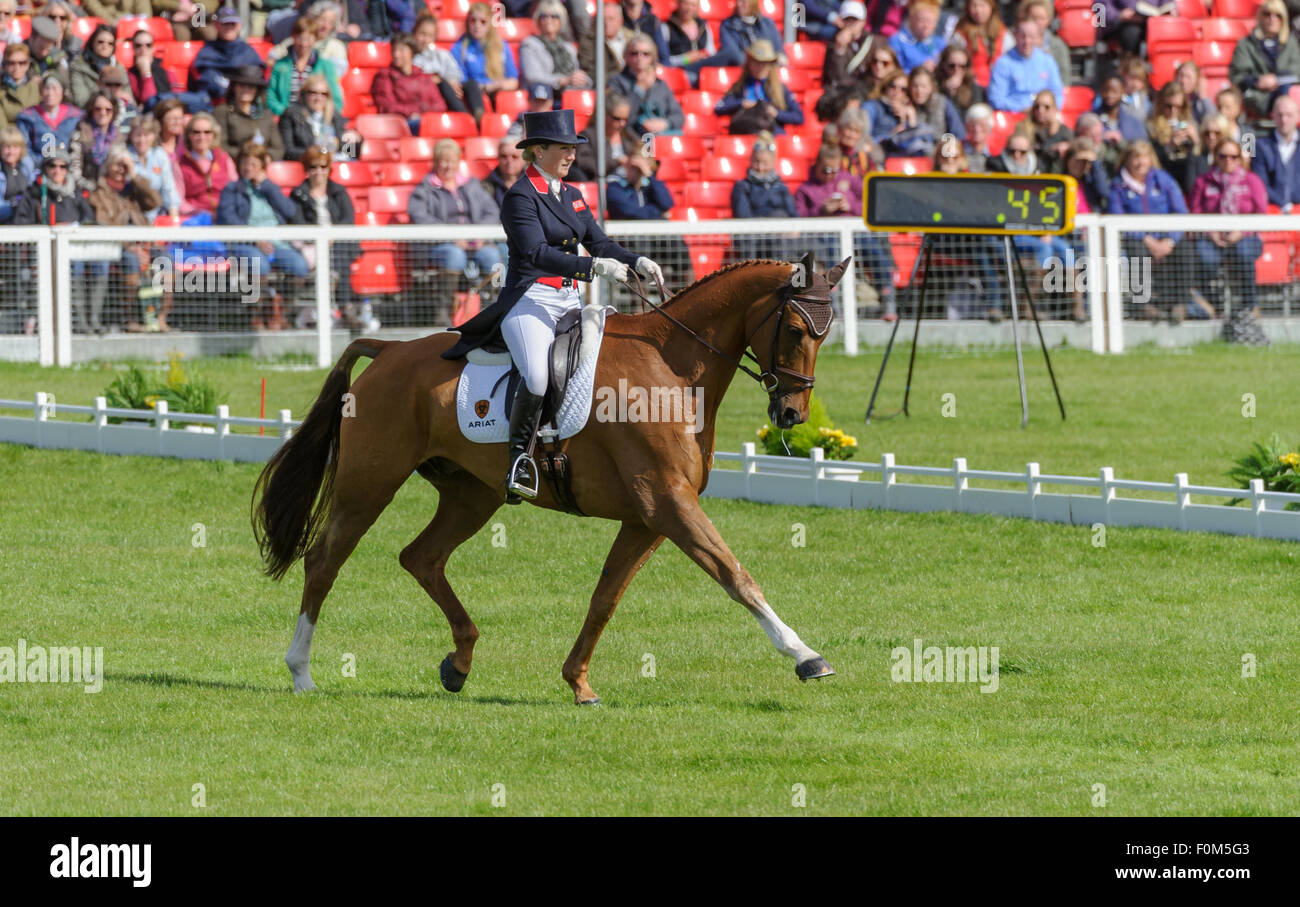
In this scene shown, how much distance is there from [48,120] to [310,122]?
10.5 feet

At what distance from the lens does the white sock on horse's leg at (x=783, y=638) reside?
9.63m

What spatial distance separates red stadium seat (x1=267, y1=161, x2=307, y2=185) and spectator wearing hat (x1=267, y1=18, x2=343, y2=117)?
72 centimetres

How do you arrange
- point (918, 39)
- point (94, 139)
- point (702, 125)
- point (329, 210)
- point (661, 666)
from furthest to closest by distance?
point (918, 39) < point (702, 125) < point (329, 210) < point (94, 139) < point (661, 666)

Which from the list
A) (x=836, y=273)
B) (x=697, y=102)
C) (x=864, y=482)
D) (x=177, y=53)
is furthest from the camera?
(x=697, y=102)

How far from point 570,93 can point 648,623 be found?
1555 centimetres

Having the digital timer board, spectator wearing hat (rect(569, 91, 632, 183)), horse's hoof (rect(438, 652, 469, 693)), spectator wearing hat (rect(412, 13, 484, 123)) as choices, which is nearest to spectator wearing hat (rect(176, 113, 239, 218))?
spectator wearing hat (rect(412, 13, 484, 123))

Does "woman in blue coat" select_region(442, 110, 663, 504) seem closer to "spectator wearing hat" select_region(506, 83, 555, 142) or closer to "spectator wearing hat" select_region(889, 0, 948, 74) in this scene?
"spectator wearing hat" select_region(506, 83, 555, 142)

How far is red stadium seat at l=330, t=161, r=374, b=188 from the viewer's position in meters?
25.7

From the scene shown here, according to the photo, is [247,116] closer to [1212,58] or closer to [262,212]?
[262,212]

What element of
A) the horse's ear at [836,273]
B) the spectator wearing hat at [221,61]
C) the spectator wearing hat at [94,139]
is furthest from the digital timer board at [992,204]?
the horse's ear at [836,273]

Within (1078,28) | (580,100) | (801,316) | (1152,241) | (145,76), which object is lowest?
(1152,241)

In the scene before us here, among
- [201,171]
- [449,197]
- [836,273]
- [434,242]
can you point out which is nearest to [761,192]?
[449,197]

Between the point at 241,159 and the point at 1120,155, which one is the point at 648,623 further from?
the point at 1120,155

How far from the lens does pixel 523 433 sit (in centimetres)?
1024
